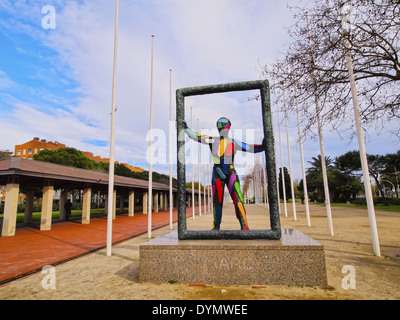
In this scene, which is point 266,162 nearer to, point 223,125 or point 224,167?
point 224,167

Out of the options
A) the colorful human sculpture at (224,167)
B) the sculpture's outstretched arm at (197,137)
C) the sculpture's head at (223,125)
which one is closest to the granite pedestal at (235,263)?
the colorful human sculpture at (224,167)

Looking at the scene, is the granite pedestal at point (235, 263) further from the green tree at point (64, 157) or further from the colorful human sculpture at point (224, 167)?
the green tree at point (64, 157)

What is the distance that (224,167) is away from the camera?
5.65m

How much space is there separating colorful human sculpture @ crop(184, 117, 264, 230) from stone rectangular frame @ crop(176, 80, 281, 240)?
38 centimetres

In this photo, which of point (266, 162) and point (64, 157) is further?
point (64, 157)

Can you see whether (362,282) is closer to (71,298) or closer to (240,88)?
(240,88)

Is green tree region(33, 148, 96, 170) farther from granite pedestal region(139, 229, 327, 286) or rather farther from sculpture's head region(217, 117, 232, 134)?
granite pedestal region(139, 229, 327, 286)

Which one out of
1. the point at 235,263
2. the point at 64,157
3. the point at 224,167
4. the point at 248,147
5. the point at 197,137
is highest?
the point at 64,157

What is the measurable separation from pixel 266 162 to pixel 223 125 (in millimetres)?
1480

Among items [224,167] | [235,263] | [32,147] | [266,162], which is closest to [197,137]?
[224,167]

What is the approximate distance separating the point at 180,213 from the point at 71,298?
2577 millimetres

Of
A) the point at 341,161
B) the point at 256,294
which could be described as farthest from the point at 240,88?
the point at 341,161

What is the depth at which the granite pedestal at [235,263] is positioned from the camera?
13.1 ft

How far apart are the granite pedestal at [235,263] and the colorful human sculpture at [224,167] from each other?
4.51 feet
